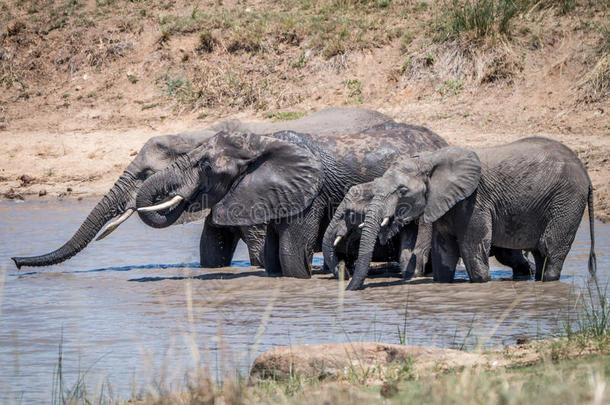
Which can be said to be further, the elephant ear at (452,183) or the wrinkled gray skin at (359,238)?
the wrinkled gray skin at (359,238)

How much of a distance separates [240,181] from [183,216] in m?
0.79

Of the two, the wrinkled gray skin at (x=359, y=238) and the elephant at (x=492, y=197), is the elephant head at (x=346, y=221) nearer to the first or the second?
the wrinkled gray skin at (x=359, y=238)

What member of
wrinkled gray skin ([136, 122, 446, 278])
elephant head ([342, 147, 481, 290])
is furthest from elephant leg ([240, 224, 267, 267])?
elephant head ([342, 147, 481, 290])

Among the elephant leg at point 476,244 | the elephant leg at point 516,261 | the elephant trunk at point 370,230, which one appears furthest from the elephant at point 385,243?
the elephant leg at point 476,244

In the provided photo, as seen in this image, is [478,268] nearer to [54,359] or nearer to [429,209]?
[429,209]

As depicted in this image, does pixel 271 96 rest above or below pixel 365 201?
below

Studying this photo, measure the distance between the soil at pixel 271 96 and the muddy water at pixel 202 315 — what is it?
15.0ft

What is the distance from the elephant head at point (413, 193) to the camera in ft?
28.9

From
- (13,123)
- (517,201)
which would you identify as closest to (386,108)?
(13,123)

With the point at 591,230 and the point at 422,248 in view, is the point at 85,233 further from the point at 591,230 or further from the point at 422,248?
the point at 591,230

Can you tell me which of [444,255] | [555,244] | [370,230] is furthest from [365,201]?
[555,244]

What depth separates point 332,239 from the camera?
9.60 m

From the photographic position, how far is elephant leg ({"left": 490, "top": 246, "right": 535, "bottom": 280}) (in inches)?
392

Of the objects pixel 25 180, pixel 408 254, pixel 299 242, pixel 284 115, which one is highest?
pixel 299 242
